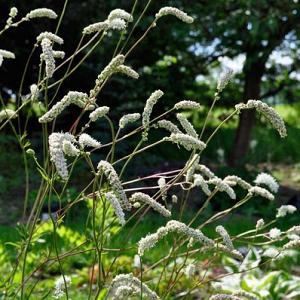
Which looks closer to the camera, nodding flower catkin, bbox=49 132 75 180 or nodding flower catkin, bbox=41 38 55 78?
nodding flower catkin, bbox=49 132 75 180

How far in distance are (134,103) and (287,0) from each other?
90.3 inches

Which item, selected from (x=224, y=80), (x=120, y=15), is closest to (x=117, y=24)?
(x=120, y=15)

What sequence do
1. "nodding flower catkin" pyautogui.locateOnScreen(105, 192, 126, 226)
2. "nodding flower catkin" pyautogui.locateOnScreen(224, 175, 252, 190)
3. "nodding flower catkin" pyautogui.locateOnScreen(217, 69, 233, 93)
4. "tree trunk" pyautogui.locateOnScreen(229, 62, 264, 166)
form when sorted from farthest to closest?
"tree trunk" pyautogui.locateOnScreen(229, 62, 264, 166), "nodding flower catkin" pyautogui.locateOnScreen(224, 175, 252, 190), "nodding flower catkin" pyautogui.locateOnScreen(217, 69, 233, 93), "nodding flower catkin" pyautogui.locateOnScreen(105, 192, 126, 226)

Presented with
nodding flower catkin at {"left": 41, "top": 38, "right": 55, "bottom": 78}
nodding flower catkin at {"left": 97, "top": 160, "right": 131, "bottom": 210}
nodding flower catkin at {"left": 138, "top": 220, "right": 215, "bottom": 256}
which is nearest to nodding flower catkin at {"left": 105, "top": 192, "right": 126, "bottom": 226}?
nodding flower catkin at {"left": 97, "top": 160, "right": 131, "bottom": 210}

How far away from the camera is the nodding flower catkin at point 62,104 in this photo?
1754mm

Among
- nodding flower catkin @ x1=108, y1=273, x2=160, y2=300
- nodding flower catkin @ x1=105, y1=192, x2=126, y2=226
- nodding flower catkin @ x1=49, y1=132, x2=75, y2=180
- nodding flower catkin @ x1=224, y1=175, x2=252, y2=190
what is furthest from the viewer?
nodding flower catkin @ x1=224, y1=175, x2=252, y2=190

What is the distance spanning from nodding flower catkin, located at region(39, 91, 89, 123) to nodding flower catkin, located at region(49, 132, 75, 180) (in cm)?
6

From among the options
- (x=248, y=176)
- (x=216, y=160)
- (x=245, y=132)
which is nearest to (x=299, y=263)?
(x=248, y=176)

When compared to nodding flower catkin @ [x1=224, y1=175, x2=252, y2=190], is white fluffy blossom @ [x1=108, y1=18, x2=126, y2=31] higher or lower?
higher

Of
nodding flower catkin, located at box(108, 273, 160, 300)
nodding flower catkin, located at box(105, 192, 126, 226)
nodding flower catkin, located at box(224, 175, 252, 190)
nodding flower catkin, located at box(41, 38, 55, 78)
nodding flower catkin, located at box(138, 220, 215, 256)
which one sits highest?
nodding flower catkin, located at box(41, 38, 55, 78)

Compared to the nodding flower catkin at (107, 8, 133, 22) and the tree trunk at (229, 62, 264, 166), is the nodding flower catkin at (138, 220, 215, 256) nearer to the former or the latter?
the nodding flower catkin at (107, 8, 133, 22)

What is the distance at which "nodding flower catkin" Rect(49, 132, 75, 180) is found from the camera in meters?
1.48

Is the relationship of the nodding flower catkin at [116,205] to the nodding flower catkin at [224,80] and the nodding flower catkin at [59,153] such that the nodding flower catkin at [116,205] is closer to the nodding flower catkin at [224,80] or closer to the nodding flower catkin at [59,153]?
the nodding flower catkin at [59,153]

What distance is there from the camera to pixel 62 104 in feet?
6.02
